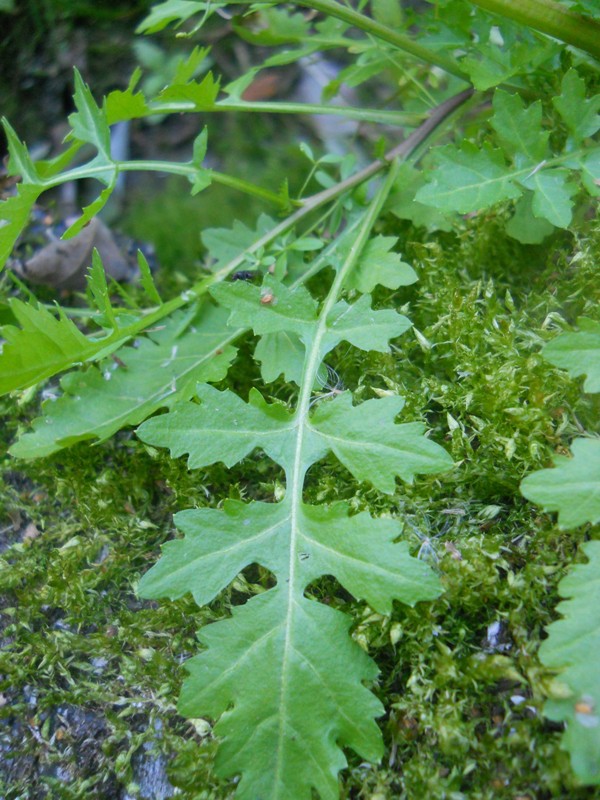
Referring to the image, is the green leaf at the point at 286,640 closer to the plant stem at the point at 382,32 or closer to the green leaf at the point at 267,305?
the green leaf at the point at 267,305

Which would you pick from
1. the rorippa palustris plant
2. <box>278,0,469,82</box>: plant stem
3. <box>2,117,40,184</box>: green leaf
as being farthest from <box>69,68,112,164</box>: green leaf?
<box>278,0,469,82</box>: plant stem

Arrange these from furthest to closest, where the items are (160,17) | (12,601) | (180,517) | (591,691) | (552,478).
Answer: (160,17) → (12,601) → (180,517) → (552,478) → (591,691)

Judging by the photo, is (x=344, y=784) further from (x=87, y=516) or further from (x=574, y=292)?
(x=574, y=292)

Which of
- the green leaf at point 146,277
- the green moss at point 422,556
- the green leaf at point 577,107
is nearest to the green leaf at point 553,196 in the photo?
the green leaf at point 577,107

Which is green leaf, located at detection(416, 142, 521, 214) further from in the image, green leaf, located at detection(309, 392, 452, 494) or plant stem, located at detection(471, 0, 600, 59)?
green leaf, located at detection(309, 392, 452, 494)

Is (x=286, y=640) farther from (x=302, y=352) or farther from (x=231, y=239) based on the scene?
(x=231, y=239)

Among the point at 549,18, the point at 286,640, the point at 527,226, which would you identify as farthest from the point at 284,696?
the point at 549,18

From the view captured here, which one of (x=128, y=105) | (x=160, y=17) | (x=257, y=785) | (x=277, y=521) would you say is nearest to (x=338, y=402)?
(x=277, y=521)
